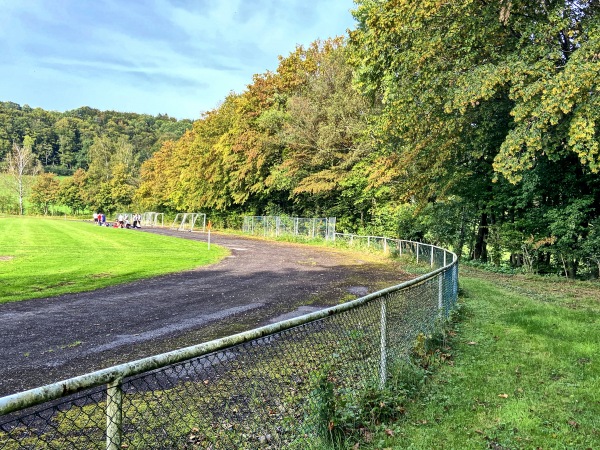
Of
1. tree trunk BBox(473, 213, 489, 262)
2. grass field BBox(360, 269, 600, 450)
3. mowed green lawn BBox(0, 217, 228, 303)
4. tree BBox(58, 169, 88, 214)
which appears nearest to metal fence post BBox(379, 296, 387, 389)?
grass field BBox(360, 269, 600, 450)

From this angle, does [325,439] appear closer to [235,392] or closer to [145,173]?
[235,392]

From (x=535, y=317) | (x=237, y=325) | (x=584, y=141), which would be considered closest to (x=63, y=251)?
(x=237, y=325)

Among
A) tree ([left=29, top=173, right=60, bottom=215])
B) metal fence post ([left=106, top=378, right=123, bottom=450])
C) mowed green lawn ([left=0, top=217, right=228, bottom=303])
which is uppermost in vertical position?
tree ([left=29, top=173, right=60, bottom=215])

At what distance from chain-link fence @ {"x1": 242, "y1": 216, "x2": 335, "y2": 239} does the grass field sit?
20.1 m

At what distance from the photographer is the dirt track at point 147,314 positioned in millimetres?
5602

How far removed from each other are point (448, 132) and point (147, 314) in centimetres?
1276

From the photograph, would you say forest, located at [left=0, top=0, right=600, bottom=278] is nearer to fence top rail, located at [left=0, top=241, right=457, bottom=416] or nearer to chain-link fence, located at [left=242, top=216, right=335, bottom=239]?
chain-link fence, located at [left=242, top=216, right=335, bottom=239]

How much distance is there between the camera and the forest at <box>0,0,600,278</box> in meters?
11.3

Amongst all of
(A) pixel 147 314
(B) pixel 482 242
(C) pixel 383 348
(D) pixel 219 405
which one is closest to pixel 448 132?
(B) pixel 482 242

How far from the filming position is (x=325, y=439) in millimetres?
3381

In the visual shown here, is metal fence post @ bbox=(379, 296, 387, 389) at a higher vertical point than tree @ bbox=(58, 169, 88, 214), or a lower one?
lower

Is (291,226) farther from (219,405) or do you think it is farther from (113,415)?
(113,415)

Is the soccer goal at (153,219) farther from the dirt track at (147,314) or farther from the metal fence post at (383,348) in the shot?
the metal fence post at (383,348)

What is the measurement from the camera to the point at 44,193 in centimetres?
8550
